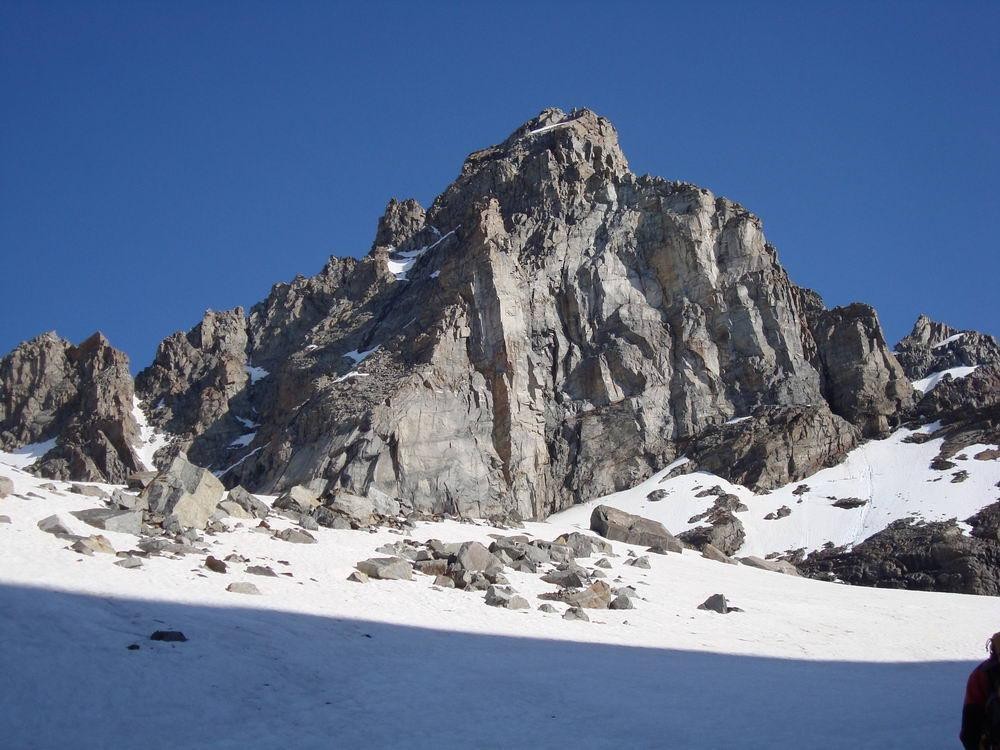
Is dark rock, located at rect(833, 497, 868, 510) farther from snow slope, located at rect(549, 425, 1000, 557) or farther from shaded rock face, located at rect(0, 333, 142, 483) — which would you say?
shaded rock face, located at rect(0, 333, 142, 483)

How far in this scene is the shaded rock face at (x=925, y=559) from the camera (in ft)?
159

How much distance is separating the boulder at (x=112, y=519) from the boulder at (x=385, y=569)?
5269 millimetres

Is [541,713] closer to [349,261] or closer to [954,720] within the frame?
[954,720]

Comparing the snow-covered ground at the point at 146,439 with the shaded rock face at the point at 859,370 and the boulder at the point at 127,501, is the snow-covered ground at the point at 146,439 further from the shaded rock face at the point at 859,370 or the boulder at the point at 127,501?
the boulder at the point at 127,501

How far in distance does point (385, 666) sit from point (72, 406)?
320 feet

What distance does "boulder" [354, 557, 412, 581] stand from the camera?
2067cm

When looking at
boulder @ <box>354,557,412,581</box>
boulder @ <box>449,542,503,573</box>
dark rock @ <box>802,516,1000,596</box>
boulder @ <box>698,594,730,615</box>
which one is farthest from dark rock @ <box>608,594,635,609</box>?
dark rock @ <box>802,516,1000,596</box>

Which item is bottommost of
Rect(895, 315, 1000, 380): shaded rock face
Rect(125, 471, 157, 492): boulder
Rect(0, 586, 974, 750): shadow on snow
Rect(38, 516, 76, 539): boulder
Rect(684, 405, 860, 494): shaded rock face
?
Rect(0, 586, 974, 750): shadow on snow

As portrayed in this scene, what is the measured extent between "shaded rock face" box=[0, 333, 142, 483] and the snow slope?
49.8 meters

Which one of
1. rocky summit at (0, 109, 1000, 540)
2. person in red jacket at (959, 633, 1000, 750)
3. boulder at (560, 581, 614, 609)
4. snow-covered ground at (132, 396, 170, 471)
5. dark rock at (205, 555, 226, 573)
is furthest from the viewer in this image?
snow-covered ground at (132, 396, 170, 471)

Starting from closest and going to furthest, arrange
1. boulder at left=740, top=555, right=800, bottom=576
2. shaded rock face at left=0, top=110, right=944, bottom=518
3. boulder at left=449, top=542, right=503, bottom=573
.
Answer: boulder at left=449, top=542, right=503, bottom=573
boulder at left=740, top=555, right=800, bottom=576
shaded rock face at left=0, top=110, right=944, bottom=518

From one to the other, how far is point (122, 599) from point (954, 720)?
13758 millimetres

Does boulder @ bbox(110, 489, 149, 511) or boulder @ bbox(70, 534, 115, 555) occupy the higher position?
boulder @ bbox(110, 489, 149, 511)

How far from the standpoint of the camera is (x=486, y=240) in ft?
273
